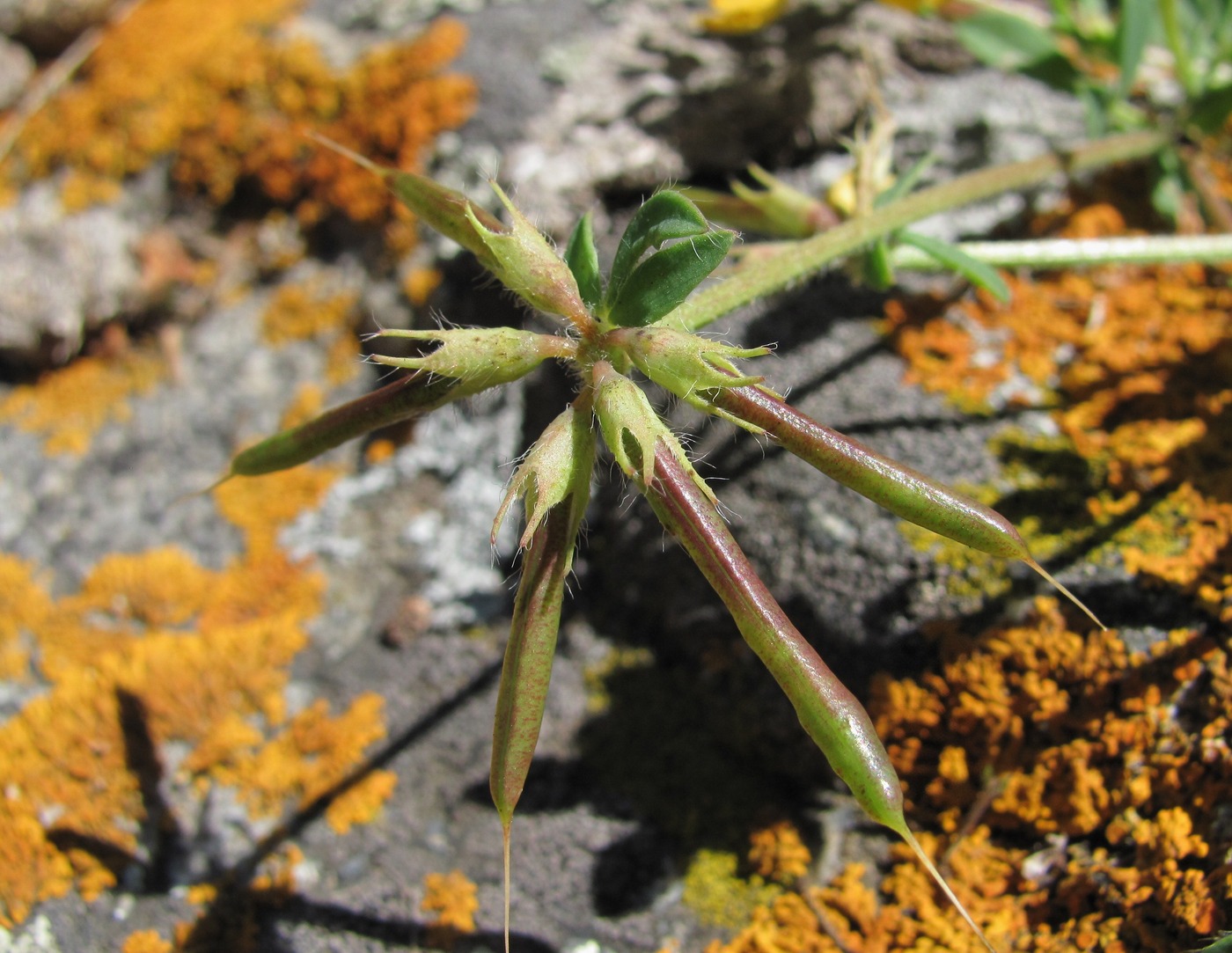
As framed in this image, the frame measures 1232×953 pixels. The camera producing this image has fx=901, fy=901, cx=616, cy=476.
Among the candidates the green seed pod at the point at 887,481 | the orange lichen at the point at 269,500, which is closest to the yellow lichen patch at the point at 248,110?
the orange lichen at the point at 269,500

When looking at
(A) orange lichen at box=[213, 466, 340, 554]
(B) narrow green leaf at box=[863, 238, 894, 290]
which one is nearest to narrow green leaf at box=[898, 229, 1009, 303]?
(B) narrow green leaf at box=[863, 238, 894, 290]

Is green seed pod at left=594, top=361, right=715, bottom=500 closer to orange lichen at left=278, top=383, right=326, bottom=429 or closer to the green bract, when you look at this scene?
the green bract

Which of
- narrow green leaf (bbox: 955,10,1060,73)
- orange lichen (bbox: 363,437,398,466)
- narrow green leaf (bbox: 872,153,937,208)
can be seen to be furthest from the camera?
orange lichen (bbox: 363,437,398,466)

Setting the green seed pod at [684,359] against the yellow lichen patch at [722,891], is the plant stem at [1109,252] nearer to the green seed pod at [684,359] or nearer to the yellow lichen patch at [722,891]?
the green seed pod at [684,359]

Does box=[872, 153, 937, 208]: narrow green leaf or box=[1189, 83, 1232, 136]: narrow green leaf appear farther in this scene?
box=[1189, 83, 1232, 136]: narrow green leaf

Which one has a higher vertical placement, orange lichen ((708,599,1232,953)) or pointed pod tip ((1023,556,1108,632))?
pointed pod tip ((1023,556,1108,632))

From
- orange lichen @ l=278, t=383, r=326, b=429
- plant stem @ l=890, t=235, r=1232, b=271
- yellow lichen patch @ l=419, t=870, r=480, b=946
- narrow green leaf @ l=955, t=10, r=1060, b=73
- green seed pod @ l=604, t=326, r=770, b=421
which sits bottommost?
yellow lichen patch @ l=419, t=870, r=480, b=946

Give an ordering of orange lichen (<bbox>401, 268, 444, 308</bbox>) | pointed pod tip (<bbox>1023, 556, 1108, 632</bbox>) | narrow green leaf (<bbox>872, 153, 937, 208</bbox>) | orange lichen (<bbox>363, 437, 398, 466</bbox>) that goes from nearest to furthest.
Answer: pointed pod tip (<bbox>1023, 556, 1108, 632</bbox>), narrow green leaf (<bbox>872, 153, 937, 208</bbox>), orange lichen (<bbox>363, 437, 398, 466</bbox>), orange lichen (<bbox>401, 268, 444, 308</bbox>)

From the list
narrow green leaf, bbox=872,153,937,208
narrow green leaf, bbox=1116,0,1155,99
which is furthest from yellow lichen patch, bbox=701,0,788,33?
narrow green leaf, bbox=872,153,937,208
